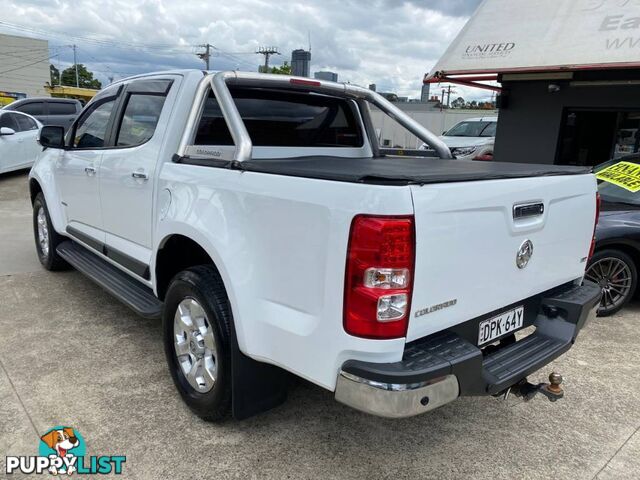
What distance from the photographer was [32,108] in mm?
13844

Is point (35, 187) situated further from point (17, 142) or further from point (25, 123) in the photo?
point (25, 123)

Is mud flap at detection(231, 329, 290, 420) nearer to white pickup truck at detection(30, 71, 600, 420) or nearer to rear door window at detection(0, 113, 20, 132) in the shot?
white pickup truck at detection(30, 71, 600, 420)

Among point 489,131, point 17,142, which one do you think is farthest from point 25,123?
point 489,131

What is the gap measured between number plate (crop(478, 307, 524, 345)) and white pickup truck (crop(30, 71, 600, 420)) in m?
0.01

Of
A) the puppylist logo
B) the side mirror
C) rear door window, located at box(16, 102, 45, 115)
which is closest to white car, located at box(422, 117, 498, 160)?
the side mirror

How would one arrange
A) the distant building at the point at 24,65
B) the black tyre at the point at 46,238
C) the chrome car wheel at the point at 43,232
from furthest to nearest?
1. the distant building at the point at 24,65
2. the chrome car wheel at the point at 43,232
3. the black tyre at the point at 46,238

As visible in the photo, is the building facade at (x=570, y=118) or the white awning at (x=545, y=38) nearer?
the white awning at (x=545, y=38)

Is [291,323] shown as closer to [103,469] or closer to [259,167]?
[259,167]

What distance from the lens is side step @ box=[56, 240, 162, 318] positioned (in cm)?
332

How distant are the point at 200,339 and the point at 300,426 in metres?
0.76

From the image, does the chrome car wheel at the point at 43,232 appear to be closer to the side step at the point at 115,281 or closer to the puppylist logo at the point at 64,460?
the side step at the point at 115,281

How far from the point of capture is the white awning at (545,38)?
8.00 m

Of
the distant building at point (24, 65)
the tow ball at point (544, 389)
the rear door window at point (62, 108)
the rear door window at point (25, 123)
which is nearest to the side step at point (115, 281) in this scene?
the tow ball at point (544, 389)

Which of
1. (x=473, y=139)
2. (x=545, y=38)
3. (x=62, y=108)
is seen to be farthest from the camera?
(x=62, y=108)
